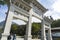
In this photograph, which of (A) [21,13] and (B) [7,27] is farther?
(A) [21,13]

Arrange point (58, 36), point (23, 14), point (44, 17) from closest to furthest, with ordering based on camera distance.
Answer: point (23, 14)
point (44, 17)
point (58, 36)

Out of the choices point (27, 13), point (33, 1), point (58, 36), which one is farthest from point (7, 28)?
point (58, 36)

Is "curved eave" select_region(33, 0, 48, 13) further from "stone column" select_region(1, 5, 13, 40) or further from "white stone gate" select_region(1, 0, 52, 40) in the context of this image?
"stone column" select_region(1, 5, 13, 40)

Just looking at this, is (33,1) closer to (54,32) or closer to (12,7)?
(12,7)

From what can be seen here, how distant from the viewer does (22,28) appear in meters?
18.2

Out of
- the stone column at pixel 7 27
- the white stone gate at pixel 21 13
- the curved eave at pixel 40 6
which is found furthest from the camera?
the curved eave at pixel 40 6

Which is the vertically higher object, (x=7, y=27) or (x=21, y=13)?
(x=21, y=13)

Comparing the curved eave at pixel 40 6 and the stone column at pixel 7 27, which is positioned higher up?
the curved eave at pixel 40 6

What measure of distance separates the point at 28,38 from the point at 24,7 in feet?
7.38

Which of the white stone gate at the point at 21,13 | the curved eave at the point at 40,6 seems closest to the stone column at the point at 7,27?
the white stone gate at the point at 21,13

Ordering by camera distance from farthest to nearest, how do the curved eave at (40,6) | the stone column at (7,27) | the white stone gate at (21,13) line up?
the curved eave at (40,6), the white stone gate at (21,13), the stone column at (7,27)

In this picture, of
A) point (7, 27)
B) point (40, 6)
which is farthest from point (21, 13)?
point (40, 6)

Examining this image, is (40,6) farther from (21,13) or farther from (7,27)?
(7,27)

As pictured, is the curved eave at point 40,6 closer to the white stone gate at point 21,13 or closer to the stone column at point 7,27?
the white stone gate at point 21,13
